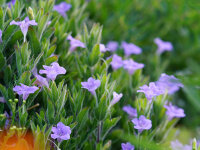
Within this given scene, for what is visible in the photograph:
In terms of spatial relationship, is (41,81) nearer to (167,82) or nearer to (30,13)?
(30,13)

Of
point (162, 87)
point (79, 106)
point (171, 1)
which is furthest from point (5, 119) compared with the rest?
point (171, 1)

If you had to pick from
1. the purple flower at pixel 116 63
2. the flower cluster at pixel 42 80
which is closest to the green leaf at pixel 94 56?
the purple flower at pixel 116 63

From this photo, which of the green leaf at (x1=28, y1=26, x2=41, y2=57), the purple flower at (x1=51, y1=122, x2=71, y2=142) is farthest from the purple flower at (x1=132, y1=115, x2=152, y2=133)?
the green leaf at (x1=28, y1=26, x2=41, y2=57)

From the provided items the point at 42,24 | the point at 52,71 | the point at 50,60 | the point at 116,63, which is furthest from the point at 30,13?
the point at 116,63

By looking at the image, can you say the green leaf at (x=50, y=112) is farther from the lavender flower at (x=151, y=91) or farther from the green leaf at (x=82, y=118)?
the lavender flower at (x=151, y=91)

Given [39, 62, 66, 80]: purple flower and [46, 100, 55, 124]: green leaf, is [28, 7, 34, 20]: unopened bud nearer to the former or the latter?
[39, 62, 66, 80]: purple flower

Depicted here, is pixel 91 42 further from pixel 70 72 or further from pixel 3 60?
pixel 3 60
